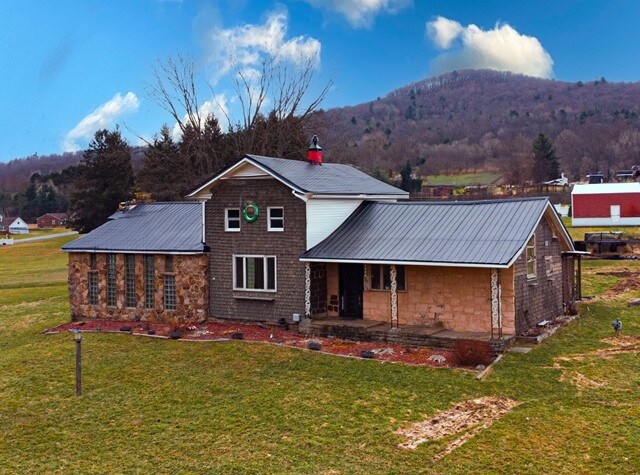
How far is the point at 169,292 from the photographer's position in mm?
24438

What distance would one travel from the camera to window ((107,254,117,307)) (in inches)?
1005

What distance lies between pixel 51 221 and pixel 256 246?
10127cm

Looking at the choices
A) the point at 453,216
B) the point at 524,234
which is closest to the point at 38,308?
the point at 453,216

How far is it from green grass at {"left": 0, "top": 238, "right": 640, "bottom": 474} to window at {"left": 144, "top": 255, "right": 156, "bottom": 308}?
12.5 ft

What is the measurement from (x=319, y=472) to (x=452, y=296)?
1037 centimetres

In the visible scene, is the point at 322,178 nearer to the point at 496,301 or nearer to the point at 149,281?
the point at 149,281

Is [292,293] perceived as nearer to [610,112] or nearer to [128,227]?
[128,227]

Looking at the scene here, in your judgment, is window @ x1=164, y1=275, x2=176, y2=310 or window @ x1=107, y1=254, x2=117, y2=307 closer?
window @ x1=164, y1=275, x2=176, y2=310

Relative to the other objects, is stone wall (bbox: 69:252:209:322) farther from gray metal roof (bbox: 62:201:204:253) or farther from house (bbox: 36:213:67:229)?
house (bbox: 36:213:67:229)

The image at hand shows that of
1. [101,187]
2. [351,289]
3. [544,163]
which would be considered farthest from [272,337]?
[544,163]

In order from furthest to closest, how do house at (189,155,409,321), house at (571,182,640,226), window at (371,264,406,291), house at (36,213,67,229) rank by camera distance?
1. house at (36,213,67,229)
2. house at (571,182,640,226)
3. house at (189,155,409,321)
4. window at (371,264,406,291)

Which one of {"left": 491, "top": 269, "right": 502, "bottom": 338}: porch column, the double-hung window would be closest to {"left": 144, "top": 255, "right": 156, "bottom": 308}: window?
the double-hung window

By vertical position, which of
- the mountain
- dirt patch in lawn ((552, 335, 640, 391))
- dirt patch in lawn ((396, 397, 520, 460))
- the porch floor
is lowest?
dirt patch in lawn ((396, 397, 520, 460))

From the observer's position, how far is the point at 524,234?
19.0 meters
